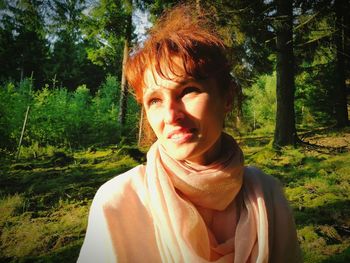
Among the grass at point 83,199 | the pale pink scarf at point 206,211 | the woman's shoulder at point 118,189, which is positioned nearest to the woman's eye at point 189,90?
the pale pink scarf at point 206,211

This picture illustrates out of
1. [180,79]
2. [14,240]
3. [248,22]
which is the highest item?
[248,22]

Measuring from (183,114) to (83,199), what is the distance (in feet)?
15.9

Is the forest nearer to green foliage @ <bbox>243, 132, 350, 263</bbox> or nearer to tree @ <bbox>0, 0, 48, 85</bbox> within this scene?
green foliage @ <bbox>243, 132, 350, 263</bbox>

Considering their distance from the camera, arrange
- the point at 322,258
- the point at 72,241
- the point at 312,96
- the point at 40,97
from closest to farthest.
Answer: the point at 322,258 < the point at 72,241 < the point at 40,97 < the point at 312,96

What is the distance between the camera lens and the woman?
3.36ft

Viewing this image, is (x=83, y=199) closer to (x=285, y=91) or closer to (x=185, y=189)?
(x=185, y=189)

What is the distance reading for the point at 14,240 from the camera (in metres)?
3.96

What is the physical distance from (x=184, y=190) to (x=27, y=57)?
3061cm

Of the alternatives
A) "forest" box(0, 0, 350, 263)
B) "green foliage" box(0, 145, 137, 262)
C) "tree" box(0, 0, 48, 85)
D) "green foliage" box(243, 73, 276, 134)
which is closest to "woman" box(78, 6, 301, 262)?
"forest" box(0, 0, 350, 263)

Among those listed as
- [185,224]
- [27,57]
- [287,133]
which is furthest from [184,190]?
[27,57]

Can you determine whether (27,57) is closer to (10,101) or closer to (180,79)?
(10,101)

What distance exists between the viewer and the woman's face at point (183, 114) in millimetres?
1076

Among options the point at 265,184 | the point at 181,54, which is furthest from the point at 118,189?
the point at 265,184

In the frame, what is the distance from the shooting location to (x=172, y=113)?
1.07 meters
